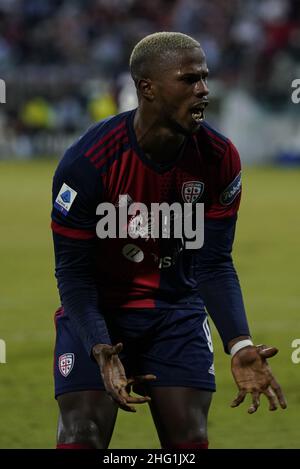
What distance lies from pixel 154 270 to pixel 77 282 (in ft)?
1.30

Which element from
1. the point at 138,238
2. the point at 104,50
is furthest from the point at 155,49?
the point at 104,50

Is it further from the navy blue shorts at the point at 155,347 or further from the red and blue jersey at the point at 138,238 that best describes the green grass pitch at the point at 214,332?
the red and blue jersey at the point at 138,238

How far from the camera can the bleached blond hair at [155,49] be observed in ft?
16.3

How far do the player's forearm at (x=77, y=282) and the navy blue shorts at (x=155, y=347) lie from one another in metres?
0.18

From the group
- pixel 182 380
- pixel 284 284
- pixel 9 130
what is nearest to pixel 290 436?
pixel 182 380

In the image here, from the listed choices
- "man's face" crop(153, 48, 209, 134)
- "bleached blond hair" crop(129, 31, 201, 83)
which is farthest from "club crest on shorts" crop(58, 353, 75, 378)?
"bleached blond hair" crop(129, 31, 201, 83)

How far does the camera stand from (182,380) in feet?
17.0

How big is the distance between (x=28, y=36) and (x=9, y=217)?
1471 cm

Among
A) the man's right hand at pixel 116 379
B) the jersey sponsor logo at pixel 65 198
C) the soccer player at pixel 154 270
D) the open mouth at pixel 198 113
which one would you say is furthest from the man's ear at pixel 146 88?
the man's right hand at pixel 116 379

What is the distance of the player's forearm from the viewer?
5047mm

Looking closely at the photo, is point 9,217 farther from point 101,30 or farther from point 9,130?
point 101,30

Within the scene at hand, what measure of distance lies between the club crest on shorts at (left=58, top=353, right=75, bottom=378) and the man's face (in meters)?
1.08

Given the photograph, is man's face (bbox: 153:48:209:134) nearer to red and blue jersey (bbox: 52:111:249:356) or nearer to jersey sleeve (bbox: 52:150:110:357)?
red and blue jersey (bbox: 52:111:249:356)

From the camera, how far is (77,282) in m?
5.13
